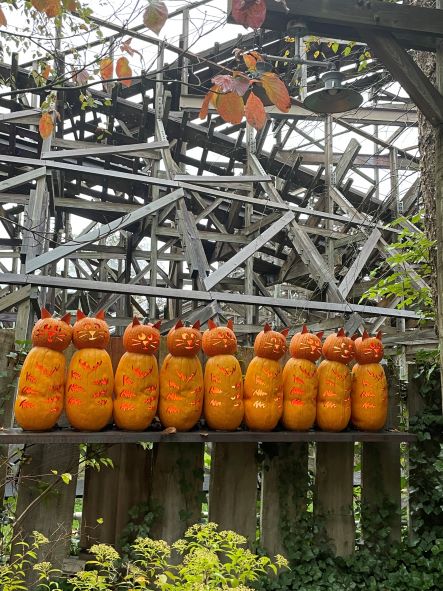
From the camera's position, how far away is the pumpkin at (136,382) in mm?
2547

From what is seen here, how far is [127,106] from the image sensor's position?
8914mm

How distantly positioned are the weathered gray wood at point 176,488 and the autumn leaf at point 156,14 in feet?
6.42

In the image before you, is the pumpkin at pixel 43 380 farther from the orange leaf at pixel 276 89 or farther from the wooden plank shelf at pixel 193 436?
the orange leaf at pixel 276 89

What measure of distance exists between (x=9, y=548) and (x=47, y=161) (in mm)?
4459

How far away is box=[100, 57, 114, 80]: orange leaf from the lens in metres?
2.42

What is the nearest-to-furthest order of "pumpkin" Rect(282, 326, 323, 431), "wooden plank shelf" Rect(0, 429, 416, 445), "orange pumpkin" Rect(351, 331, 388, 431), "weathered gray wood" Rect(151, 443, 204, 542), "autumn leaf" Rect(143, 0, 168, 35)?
"autumn leaf" Rect(143, 0, 168, 35), "wooden plank shelf" Rect(0, 429, 416, 445), "weathered gray wood" Rect(151, 443, 204, 542), "pumpkin" Rect(282, 326, 323, 431), "orange pumpkin" Rect(351, 331, 388, 431)

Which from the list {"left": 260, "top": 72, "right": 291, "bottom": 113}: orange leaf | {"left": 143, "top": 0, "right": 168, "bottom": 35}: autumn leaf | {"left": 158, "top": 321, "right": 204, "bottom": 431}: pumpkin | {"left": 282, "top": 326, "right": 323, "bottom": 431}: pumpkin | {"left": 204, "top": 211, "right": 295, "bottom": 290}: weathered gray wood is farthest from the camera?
{"left": 204, "top": 211, "right": 295, "bottom": 290}: weathered gray wood

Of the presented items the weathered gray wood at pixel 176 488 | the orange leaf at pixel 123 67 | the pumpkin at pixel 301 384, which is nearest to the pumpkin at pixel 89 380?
the weathered gray wood at pixel 176 488

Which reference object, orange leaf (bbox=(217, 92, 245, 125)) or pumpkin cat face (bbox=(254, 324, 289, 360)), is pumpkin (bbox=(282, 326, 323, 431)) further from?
orange leaf (bbox=(217, 92, 245, 125))

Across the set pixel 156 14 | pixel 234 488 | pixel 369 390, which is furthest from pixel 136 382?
pixel 156 14

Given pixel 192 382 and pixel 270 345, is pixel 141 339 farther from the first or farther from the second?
pixel 270 345

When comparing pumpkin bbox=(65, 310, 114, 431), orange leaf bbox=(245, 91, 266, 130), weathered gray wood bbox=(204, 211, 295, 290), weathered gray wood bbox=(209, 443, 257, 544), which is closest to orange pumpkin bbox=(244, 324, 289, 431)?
weathered gray wood bbox=(209, 443, 257, 544)

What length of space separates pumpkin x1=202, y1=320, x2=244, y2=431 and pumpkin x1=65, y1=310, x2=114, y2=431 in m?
0.49

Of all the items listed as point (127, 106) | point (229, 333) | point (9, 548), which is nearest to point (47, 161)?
point (127, 106)
